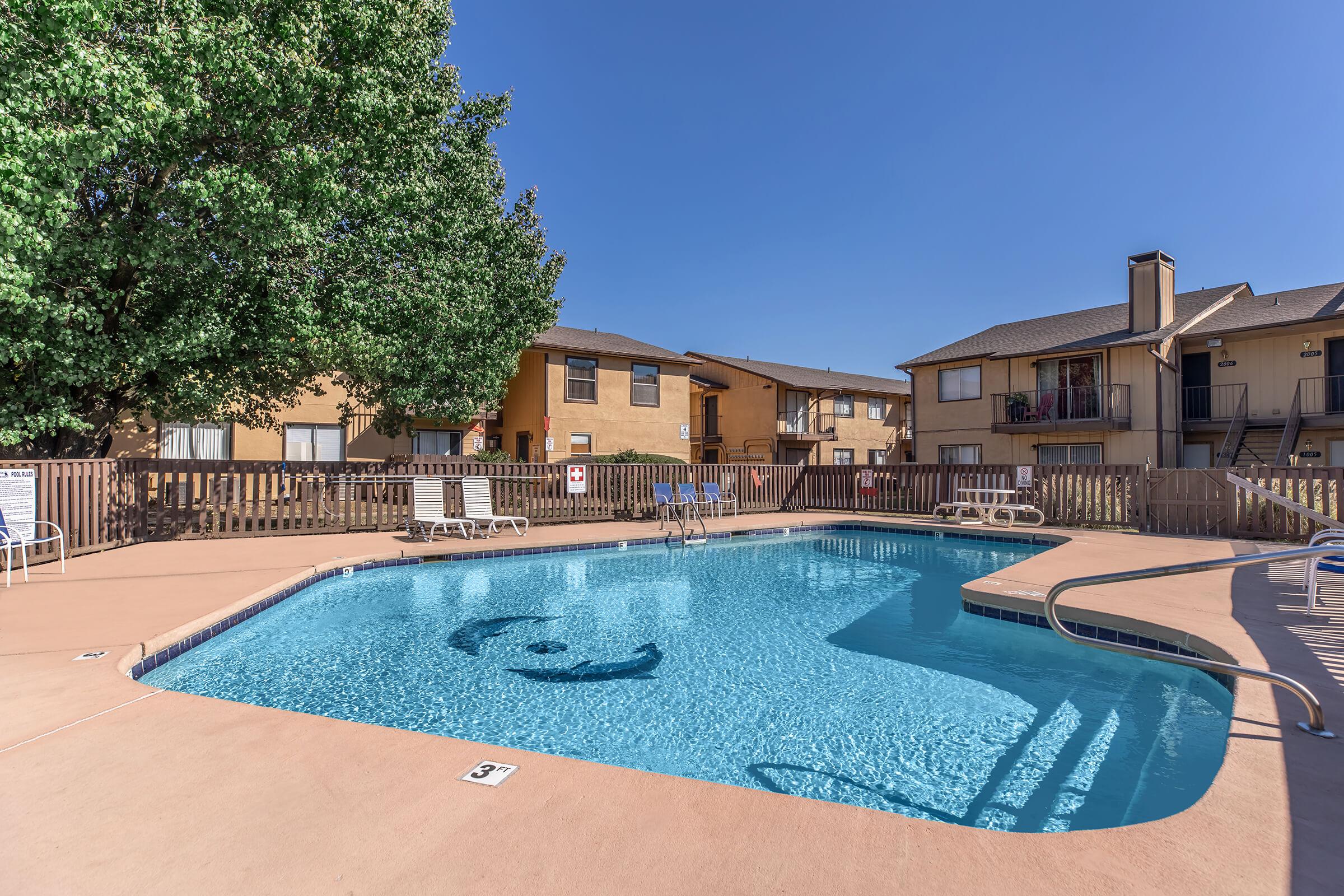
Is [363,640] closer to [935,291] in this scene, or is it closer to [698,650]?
[698,650]

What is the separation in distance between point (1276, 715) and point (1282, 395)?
20002 millimetres

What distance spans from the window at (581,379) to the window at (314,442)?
695 cm

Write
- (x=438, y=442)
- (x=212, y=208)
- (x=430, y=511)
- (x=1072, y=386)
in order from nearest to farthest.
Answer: (x=212, y=208), (x=430, y=511), (x=1072, y=386), (x=438, y=442)

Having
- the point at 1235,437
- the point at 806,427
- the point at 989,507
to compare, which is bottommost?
the point at 989,507

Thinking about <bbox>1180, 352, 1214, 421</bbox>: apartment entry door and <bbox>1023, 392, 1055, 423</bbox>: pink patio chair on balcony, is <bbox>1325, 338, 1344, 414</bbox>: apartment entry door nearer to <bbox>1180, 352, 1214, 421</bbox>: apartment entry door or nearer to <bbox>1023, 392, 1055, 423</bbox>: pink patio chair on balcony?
<bbox>1180, 352, 1214, 421</bbox>: apartment entry door

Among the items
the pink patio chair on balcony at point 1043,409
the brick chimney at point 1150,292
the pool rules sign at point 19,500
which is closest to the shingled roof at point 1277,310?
the brick chimney at point 1150,292

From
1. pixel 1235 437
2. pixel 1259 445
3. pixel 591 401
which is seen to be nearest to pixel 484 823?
pixel 591 401

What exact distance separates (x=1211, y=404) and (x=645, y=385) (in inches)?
691

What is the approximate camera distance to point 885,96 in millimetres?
16078

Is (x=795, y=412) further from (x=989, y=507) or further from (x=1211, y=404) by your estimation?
(x=989, y=507)

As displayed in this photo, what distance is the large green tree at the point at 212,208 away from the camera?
21.7 feet

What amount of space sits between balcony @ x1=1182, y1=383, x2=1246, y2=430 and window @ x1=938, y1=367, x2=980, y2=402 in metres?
5.71

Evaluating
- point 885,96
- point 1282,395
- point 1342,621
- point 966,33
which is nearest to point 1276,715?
point 1342,621

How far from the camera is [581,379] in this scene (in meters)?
21.7
